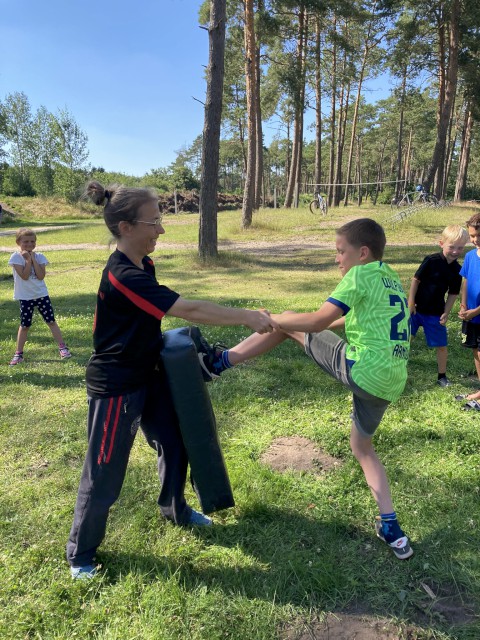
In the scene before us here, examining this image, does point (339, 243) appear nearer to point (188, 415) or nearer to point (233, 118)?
point (188, 415)

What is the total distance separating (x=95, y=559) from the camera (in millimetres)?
2578

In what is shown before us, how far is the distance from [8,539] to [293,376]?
309 cm

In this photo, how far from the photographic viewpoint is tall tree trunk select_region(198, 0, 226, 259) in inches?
482

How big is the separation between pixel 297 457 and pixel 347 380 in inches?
49.7

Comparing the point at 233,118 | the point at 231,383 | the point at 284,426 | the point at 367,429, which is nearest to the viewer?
the point at 367,429

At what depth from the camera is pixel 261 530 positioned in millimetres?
2803

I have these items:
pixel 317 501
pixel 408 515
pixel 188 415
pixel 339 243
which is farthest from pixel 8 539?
pixel 339 243

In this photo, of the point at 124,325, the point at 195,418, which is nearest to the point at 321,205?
the point at 195,418

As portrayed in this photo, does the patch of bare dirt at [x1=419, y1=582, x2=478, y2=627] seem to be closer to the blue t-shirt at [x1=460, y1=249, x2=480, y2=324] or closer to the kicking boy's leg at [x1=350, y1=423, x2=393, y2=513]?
the kicking boy's leg at [x1=350, y1=423, x2=393, y2=513]

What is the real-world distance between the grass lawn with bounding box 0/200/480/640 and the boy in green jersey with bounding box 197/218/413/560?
28 centimetres

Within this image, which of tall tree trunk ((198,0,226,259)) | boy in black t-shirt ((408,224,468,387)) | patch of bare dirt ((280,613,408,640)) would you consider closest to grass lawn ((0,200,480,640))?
patch of bare dirt ((280,613,408,640))

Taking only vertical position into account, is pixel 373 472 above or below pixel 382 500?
above

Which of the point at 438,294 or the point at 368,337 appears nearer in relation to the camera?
the point at 368,337

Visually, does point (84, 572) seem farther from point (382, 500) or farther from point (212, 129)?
point (212, 129)
